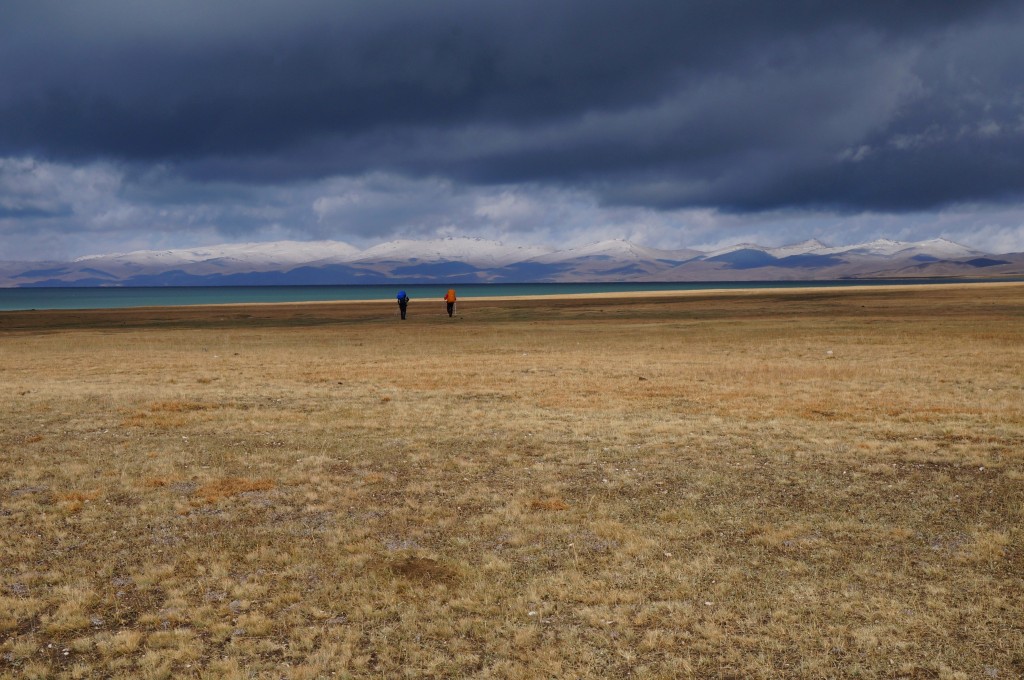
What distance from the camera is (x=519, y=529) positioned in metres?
10.7

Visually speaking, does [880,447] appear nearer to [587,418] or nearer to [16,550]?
[587,418]

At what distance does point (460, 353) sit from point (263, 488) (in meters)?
22.9

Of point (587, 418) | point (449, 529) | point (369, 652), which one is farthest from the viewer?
point (587, 418)

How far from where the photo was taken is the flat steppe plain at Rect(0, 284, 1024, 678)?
24.0 ft

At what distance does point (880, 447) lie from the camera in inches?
597

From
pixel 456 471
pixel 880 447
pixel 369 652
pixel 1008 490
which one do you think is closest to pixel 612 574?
pixel 369 652

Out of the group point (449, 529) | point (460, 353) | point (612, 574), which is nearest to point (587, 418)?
point (449, 529)

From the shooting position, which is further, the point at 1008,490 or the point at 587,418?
the point at 587,418

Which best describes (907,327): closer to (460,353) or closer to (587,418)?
(460,353)

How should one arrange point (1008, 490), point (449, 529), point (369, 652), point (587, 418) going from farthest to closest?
1. point (587, 418)
2. point (1008, 490)
3. point (449, 529)
4. point (369, 652)

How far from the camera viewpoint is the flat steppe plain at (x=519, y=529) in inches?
288

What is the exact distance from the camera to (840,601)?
816 centimetres

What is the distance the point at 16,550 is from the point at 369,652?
6.06 m

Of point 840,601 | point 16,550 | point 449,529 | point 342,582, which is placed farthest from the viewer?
point 449,529
